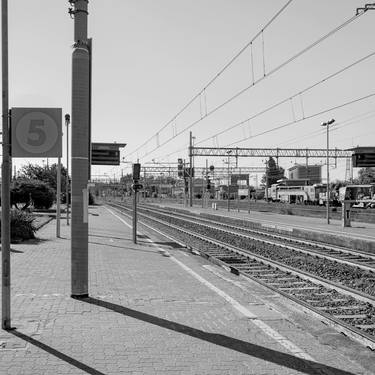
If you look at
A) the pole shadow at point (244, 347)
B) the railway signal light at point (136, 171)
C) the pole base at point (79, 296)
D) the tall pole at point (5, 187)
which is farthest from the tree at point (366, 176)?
the tall pole at point (5, 187)

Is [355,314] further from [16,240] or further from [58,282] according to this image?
[16,240]

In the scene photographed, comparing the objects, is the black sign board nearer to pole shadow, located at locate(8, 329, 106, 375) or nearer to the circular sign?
the circular sign

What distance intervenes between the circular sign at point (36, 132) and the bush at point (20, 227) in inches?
408

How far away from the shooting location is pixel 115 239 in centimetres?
1925

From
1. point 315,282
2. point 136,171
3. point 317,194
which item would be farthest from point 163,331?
point 317,194

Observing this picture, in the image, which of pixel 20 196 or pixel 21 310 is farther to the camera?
pixel 20 196

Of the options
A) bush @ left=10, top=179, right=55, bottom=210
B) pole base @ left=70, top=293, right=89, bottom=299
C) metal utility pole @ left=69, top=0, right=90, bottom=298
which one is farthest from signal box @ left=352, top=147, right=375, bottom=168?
pole base @ left=70, top=293, right=89, bottom=299

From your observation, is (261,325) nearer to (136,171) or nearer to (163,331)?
(163,331)

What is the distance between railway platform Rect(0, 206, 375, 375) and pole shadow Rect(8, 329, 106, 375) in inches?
0.4

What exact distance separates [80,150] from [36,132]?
1191 millimetres

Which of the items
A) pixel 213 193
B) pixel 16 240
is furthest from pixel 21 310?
pixel 213 193

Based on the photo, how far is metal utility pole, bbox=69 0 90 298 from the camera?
817 centimetres

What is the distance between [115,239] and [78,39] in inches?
465

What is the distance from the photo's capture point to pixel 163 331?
20.5ft
